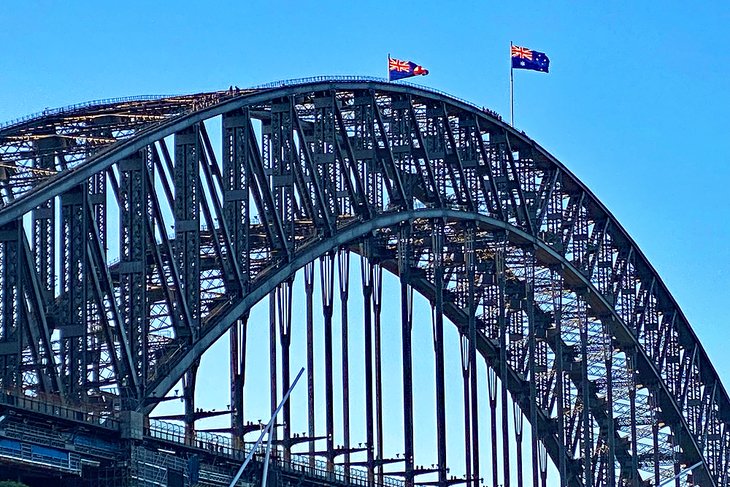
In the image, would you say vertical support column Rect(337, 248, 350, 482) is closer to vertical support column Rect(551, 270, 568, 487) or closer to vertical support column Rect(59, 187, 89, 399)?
vertical support column Rect(59, 187, 89, 399)

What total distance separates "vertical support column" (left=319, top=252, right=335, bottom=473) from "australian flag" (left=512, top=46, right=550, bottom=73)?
3582 centimetres

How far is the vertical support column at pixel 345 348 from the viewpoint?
5423 inches

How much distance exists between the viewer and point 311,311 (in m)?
137

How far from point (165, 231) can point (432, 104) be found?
38846 millimetres

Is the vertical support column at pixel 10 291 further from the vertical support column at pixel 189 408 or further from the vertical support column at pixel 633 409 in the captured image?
the vertical support column at pixel 633 409

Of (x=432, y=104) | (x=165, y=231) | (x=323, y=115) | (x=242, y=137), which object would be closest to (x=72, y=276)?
(x=165, y=231)

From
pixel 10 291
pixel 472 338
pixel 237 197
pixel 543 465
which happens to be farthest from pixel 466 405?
pixel 10 291

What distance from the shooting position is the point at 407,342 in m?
148

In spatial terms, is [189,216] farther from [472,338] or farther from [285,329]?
[472,338]

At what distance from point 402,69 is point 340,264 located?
19.9m

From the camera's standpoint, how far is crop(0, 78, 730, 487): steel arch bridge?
118500 millimetres

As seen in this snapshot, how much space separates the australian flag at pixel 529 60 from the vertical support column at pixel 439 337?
19155 millimetres

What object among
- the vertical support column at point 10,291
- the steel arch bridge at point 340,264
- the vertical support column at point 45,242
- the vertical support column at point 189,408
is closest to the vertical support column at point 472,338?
the steel arch bridge at point 340,264

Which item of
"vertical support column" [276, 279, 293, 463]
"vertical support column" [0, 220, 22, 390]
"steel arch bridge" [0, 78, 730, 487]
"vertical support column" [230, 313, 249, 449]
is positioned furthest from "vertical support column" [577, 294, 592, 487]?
"vertical support column" [0, 220, 22, 390]
